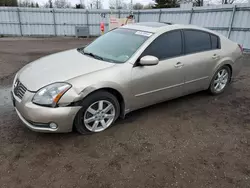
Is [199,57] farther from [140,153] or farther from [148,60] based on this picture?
[140,153]

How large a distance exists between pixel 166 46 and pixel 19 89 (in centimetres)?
241

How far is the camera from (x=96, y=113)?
3.18 m

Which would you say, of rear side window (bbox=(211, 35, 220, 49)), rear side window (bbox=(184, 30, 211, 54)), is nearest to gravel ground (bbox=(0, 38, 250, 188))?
rear side window (bbox=(184, 30, 211, 54))

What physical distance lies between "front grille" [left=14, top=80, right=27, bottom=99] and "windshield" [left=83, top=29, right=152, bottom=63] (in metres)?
1.21

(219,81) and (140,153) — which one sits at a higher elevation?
(219,81)

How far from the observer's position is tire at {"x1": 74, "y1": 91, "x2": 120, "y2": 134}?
9.92ft

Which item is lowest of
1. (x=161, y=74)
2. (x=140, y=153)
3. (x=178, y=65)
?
(x=140, y=153)

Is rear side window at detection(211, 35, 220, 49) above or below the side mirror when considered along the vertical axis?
above

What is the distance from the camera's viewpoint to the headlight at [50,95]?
279 cm

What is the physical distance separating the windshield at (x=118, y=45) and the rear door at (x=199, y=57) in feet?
2.94

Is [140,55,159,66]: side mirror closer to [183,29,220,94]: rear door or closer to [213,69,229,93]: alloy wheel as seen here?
[183,29,220,94]: rear door

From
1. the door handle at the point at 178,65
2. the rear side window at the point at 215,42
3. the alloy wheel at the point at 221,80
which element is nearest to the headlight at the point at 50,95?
the door handle at the point at 178,65

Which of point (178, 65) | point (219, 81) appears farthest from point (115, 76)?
point (219, 81)

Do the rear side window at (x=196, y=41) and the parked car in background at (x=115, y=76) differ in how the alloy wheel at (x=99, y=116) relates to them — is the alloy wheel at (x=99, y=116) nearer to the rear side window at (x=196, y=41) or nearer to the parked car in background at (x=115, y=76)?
the parked car in background at (x=115, y=76)
